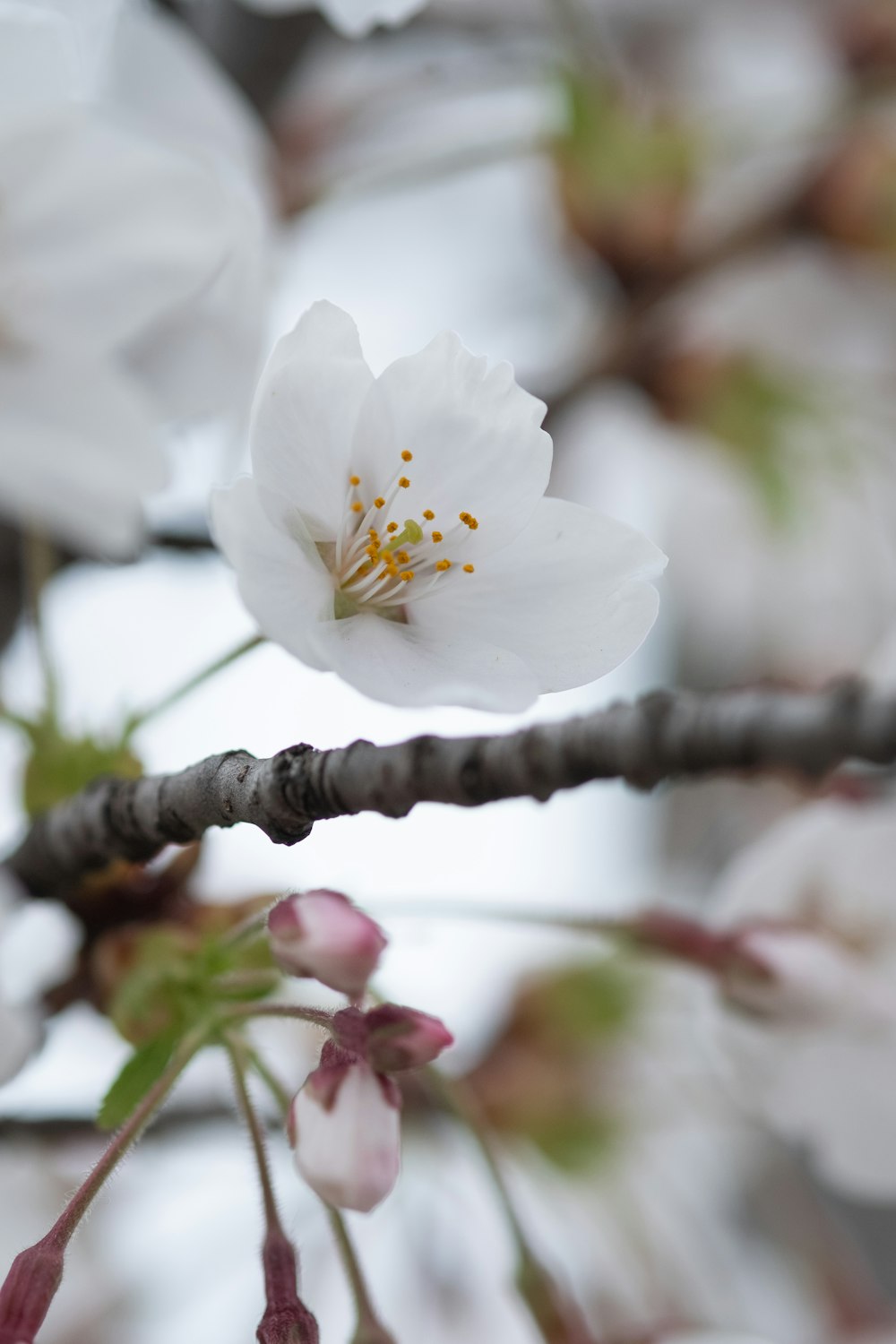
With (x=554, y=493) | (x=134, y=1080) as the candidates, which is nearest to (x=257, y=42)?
(x=554, y=493)

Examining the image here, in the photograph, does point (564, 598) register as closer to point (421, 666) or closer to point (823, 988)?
point (421, 666)

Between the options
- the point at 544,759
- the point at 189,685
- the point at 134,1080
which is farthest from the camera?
the point at 189,685

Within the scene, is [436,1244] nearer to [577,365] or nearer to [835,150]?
[577,365]

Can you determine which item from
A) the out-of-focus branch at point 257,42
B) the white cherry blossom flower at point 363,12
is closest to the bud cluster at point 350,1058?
the white cherry blossom flower at point 363,12

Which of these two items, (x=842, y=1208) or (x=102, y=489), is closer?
(x=102, y=489)

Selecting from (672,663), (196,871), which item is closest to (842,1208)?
(672,663)

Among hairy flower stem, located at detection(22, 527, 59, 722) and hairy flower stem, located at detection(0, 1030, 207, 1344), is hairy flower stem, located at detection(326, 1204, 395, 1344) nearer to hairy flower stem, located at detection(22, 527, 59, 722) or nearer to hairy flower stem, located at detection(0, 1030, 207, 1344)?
hairy flower stem, located at detection(0, 1030, 207, 1344)

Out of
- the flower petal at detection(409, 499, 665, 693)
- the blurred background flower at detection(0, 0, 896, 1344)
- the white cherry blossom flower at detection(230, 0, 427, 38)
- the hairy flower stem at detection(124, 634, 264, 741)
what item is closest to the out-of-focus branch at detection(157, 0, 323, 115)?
the blurred background flower at detection(0, 0, 896, 1344)
